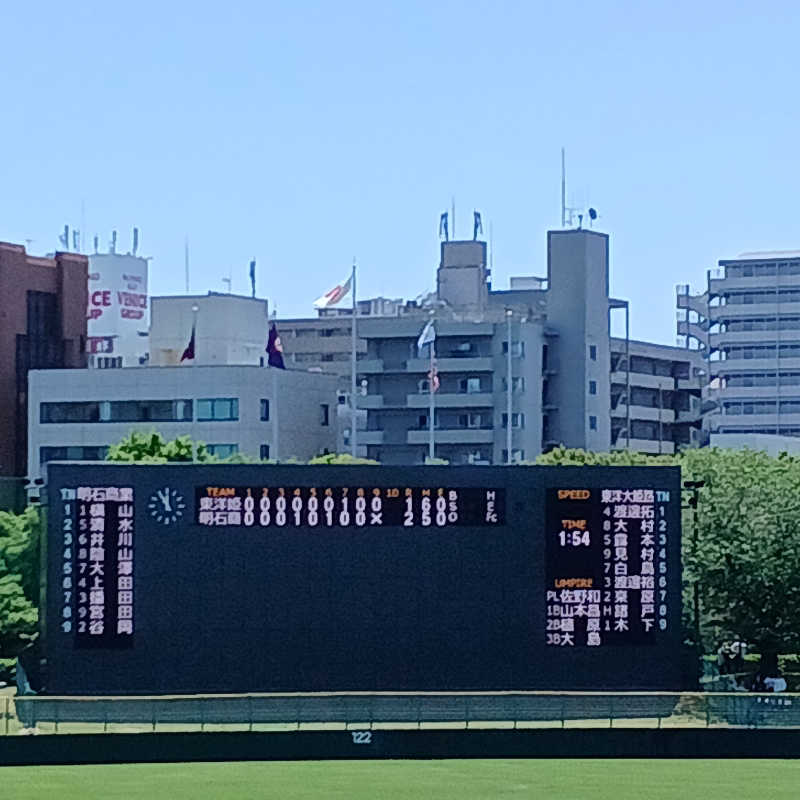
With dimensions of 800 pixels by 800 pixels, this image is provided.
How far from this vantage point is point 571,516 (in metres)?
40.6

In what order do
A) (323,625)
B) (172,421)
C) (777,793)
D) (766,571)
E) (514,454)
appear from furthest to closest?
(514,454), (172,421), (766,571), (323,625), (777,793)

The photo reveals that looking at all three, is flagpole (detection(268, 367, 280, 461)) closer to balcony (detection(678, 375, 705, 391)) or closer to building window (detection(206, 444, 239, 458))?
building window (detection(206, 444, 239, 458))

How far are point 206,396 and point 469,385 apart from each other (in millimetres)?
17903

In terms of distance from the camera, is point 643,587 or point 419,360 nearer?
point 643,587

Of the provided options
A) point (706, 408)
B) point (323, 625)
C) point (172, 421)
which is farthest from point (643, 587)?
point (706, 408)

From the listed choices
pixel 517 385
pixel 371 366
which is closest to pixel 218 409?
pixel 371 366

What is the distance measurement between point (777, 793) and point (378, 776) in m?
7.04

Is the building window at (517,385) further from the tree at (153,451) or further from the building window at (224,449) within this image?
the tree at (153,451)

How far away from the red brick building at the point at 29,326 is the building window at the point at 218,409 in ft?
37.8

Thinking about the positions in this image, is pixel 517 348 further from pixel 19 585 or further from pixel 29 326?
pixel 19 585

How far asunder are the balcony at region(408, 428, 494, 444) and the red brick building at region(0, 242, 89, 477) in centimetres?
1827

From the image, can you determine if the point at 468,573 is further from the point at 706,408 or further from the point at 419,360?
the point at 706,408

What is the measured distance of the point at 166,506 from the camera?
131 feet

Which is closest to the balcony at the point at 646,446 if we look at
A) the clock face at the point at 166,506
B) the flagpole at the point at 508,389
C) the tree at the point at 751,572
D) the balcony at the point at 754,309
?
the flagpole at the point at 508,389
